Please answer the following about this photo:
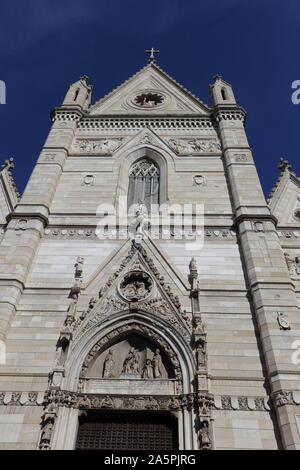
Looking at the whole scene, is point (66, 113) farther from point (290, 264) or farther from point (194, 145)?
point (290, 264)

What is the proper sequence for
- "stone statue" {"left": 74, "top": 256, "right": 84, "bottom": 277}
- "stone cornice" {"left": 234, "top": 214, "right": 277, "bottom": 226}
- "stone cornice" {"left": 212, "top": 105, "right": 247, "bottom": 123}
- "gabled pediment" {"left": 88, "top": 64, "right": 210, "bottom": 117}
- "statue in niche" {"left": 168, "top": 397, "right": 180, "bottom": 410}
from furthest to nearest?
"gabled pediment" {"left": 88, "top": 64, "right": 210, "bottom": 117} < "stone cornice" {"left": 212, "top": 105, "right": 247, "bottom": 123} < "stone cornice" {"left": 234, "top": 214, "right": 277, "bottom": 226} < "stone statue" {"left": 74, "top": 256, "right": 84, "bottom": 277} < "statue in niche" {"left": 168, "top": 397, "right": 180, "bottom": 410}

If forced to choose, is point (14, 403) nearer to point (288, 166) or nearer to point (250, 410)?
point (250, 410)

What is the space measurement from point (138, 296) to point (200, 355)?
2.35m

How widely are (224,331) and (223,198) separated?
213 inches

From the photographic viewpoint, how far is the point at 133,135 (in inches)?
656

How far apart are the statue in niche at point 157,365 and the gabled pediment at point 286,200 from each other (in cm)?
643

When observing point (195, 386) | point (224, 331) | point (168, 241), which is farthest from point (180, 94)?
point (195, 386)

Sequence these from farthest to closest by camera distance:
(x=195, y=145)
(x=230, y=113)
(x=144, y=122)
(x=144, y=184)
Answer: (x=144, y=122)
(x=230, y=113)
(x=195, y=145)
(x=144, y=184)

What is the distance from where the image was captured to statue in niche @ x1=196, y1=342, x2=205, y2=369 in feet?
28.0

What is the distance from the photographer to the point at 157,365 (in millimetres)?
9070

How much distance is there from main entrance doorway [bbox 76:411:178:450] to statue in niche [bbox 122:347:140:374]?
0.94 m

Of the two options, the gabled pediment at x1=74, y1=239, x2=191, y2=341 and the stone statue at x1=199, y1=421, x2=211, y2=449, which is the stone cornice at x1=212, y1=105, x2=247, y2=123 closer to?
the gabled pediment at x1=74, y1=239, x2=191, y2=341

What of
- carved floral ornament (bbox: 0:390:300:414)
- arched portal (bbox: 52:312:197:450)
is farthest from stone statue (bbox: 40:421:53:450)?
carved floral ornament (bbox: 0:390:300:414)

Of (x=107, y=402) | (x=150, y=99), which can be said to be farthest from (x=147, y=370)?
(x=150, y=99)
